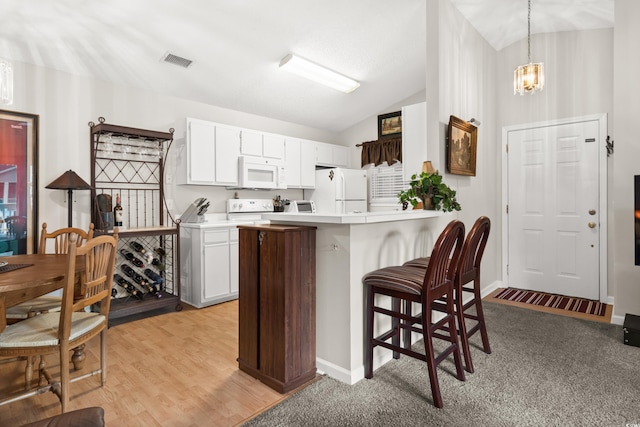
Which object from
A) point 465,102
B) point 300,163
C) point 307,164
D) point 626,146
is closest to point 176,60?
point 300,163

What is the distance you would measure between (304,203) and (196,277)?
202 centimetres

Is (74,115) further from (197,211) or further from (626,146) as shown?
(626,146)

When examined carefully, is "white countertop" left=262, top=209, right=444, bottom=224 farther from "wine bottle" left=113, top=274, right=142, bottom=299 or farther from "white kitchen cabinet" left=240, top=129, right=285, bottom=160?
"white kitchen cabinet" left=240, top=129, right=285, bottom=160

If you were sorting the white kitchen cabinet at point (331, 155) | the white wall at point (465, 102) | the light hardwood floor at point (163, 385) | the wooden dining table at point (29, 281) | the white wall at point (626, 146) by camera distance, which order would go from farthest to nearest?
the white kitchen cabinet at point (331, 155) < the white wall at point (465, 102) < the white wall at point (626, 146) < the light hardwood floor at point (163, 385) < the wooden dining table at point (29, 281)

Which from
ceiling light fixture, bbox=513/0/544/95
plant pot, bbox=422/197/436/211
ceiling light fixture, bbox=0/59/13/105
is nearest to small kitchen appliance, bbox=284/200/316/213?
plant pot, bbox=422/197/436/211

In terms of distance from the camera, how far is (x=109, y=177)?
3660 mm

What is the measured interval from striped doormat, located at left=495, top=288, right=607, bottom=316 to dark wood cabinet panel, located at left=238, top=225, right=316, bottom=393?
9.29 feet

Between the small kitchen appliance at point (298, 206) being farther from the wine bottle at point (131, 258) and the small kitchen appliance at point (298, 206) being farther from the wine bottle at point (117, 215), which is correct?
the wine bottle at point (117, 215)

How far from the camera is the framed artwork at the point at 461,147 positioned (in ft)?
10.6

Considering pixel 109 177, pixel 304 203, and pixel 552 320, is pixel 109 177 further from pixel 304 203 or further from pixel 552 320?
pixel 552 320

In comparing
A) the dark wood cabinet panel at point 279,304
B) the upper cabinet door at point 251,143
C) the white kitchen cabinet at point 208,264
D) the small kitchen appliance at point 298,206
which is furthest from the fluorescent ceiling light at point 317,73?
the dark wood cabinet panel at point 279,304

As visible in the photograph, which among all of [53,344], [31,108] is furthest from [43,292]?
[31,108]

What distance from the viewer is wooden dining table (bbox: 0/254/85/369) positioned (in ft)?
5.13

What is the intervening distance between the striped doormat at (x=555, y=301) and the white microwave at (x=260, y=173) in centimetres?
308
